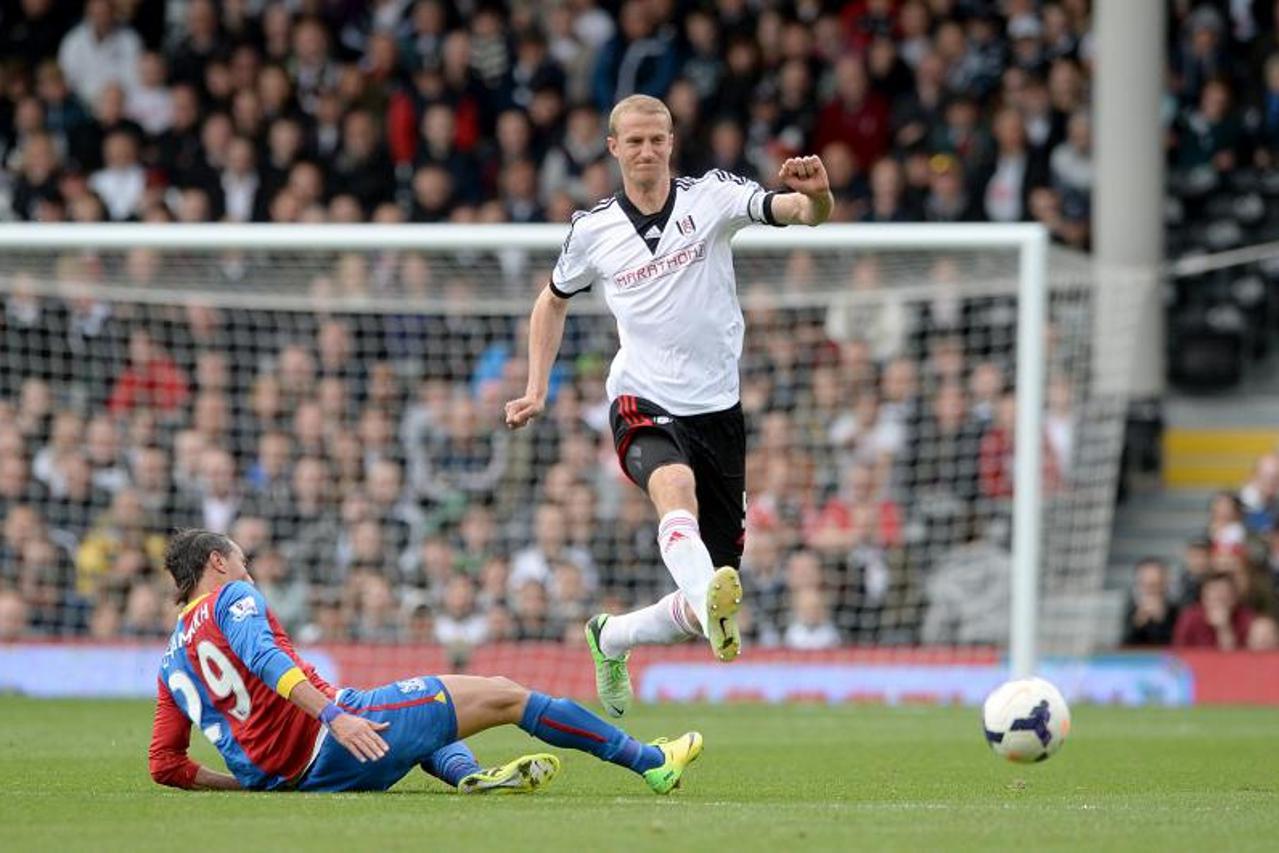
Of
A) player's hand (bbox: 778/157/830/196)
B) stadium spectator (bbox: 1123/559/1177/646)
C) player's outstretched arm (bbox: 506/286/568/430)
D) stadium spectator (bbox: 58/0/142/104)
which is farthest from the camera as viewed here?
stadium spectator (bbox: 58/0/142/104)

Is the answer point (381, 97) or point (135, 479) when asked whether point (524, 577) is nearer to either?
point (135, 479)

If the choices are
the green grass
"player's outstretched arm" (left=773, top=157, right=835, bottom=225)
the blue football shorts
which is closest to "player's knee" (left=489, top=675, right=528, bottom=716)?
the blue football shorts

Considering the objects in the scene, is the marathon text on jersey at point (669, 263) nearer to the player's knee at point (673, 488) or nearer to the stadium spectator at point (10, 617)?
the player's knee at point (673, 488)

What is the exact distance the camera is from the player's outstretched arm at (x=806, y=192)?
9188 millimetres

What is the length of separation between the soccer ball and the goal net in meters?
8.39

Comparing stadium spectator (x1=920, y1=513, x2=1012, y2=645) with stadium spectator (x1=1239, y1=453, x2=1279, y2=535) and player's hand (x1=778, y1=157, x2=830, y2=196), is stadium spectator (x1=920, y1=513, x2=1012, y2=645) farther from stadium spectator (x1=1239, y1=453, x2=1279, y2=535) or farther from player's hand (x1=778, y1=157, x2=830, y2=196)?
player's hand (x1=778, y1=157, x2=830, y2=196)

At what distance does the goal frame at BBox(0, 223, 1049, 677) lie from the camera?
622 inches

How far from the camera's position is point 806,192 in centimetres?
928

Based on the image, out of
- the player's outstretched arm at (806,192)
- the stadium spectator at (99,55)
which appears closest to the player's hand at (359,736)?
the player's outstretched arm at (806,192)

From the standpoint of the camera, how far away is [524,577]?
18.1 meters

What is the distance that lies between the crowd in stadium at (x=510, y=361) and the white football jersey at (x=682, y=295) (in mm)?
→ 7879

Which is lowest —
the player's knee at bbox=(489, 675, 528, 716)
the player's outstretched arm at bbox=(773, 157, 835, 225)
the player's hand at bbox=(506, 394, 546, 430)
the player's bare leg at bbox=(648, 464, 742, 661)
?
the player's knee at bbox=(489, 675, 528, 716)

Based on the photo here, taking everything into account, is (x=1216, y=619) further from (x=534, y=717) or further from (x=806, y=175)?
(x=534, y=717)

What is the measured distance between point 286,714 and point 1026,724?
9.28ft
